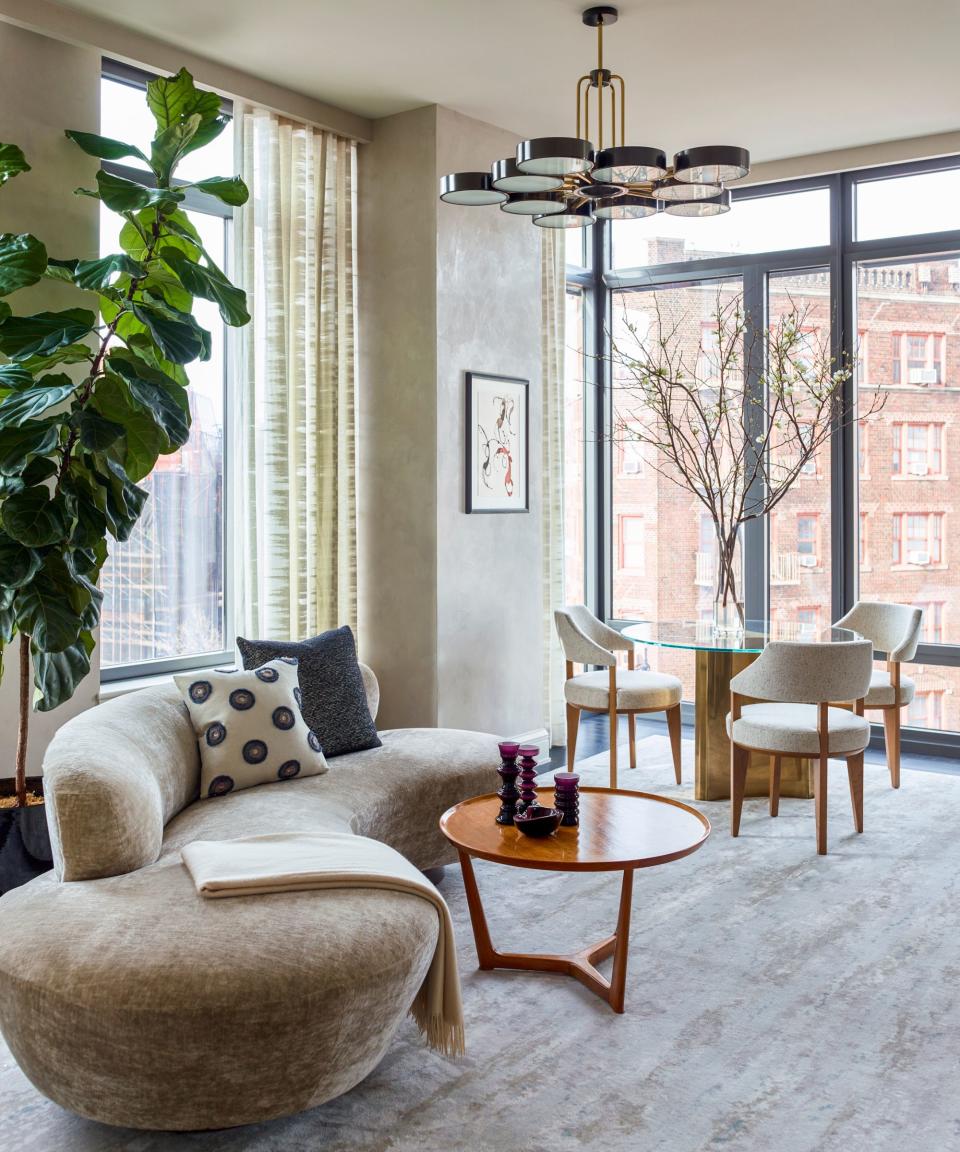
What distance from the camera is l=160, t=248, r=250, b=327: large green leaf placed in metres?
3.62

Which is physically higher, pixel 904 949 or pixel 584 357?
pixel 584 357

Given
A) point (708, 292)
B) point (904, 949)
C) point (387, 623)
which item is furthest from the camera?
point (708, 292)

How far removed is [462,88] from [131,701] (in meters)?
3.04

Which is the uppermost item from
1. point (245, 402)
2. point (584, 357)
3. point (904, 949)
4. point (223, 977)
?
point (584, 357)

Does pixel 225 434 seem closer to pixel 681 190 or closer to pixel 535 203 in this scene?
pixel 535 203

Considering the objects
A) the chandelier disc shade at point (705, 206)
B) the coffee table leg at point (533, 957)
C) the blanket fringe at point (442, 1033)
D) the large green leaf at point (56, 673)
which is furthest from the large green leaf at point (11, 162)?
the blanket fringe at point (442, 1033)

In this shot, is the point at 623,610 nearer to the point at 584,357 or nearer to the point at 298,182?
the point at 584,357

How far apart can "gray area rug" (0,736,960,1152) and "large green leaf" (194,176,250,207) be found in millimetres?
2482

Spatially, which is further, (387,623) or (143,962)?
(387,623)

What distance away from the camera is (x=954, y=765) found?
18.6 ft

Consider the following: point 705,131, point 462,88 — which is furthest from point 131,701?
point 705,131

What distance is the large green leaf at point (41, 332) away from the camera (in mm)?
3432

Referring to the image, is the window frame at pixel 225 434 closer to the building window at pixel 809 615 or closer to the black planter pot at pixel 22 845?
the black planter pot at pixel 22 845

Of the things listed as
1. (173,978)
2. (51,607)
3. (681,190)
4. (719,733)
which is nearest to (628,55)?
(681,190)
